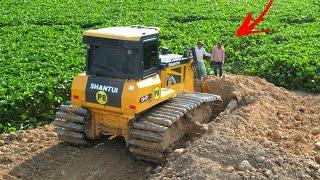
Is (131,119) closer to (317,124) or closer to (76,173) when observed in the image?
(76,173)

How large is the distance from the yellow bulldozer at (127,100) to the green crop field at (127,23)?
3186 mm

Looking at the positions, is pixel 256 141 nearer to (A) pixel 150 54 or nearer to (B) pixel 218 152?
(B) pixel 218 152

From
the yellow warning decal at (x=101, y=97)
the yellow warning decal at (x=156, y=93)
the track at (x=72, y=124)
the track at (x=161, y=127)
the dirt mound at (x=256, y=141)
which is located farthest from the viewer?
the track at (x=72, y=124)

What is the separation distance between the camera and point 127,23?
2658cm

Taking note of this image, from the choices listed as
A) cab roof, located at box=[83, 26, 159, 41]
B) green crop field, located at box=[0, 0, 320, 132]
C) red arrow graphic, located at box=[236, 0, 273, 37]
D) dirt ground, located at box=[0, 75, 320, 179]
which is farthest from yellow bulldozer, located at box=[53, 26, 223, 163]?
red arrow graphic, located at box=[236, 0, 273, 37]

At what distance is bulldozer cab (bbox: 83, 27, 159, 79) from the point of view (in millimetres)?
9641

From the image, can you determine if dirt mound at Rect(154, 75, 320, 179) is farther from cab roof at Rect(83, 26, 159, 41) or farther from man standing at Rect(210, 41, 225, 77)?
cab roof at Rect(83, 26, 159, 41)

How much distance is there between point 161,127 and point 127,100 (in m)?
0.75

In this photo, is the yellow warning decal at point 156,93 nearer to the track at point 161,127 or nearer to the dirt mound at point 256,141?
the track at point 161,127

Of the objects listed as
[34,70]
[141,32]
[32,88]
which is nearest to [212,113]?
[141,32]

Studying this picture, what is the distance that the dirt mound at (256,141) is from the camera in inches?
343

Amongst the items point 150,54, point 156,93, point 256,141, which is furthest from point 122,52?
point 256,141

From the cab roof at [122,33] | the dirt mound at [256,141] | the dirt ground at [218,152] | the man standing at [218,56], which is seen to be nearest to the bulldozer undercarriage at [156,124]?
the dirt ground at [218,152]

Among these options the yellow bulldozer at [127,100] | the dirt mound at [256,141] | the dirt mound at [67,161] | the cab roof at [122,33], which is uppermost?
the cab roof at [122,33]
